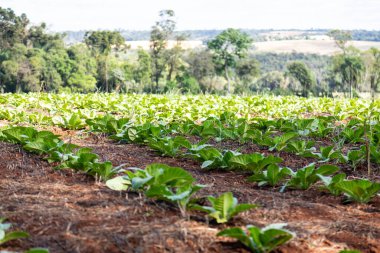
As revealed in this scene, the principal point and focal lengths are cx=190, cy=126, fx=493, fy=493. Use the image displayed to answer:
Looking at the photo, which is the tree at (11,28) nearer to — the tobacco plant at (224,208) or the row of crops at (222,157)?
the row of crops at (222,157)

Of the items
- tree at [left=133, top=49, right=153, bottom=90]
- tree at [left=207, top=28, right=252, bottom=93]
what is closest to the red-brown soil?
tree at [left=133, top=49, right=153, bottom=90]

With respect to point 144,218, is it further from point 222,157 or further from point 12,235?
point 222,157

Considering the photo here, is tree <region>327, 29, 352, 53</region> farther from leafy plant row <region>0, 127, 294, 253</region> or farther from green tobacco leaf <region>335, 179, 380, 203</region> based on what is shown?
green tobacco leaf <region>335, 179, 380, 203</region>

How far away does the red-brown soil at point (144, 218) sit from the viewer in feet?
7.15

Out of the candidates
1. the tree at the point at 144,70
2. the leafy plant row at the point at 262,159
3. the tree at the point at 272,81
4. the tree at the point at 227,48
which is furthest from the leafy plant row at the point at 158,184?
the tree at the point at 272,81

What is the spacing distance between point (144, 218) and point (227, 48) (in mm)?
79465

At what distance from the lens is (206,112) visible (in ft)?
29.3

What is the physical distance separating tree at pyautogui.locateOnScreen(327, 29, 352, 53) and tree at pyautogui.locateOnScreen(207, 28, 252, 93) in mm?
18886

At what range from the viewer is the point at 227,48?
3174 inches

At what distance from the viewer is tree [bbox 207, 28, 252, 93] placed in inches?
3125

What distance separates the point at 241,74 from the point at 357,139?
265 ft

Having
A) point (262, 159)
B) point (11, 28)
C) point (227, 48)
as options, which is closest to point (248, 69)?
point (227, 48)

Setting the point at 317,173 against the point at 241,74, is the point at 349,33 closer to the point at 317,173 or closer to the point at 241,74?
the point at 241,74

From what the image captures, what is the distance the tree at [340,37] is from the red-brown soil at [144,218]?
92.7m
